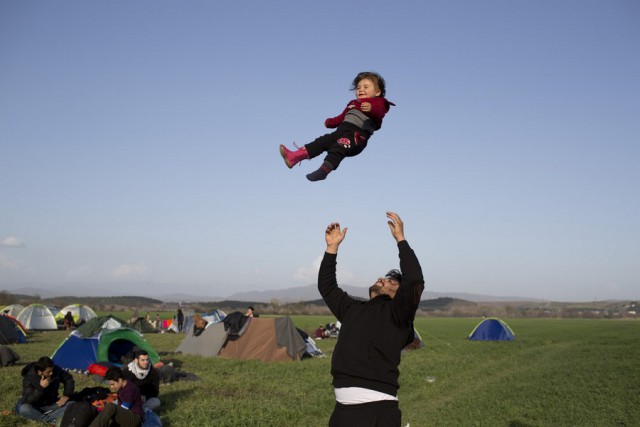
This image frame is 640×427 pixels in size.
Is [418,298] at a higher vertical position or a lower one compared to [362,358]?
higher

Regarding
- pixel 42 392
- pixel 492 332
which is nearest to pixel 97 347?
pixel 42 392

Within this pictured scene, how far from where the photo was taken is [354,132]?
4.17 m

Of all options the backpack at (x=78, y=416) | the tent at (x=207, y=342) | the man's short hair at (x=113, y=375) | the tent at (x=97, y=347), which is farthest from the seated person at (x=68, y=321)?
the backpack at (x=78, y=416)

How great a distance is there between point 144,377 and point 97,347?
7657 millimetres

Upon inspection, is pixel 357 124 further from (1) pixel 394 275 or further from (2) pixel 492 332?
(2) pixel 492 332

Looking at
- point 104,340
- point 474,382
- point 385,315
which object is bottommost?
point 474,382

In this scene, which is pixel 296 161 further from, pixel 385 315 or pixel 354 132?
pixel 385 315

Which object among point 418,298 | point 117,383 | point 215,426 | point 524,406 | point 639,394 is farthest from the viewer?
point 639,394

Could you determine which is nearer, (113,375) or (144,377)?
(113,375)

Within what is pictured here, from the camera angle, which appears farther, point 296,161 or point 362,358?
point 296,161

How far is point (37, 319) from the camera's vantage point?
35.8m

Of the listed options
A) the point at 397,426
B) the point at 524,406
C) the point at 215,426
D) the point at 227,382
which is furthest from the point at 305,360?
the point at 397,426

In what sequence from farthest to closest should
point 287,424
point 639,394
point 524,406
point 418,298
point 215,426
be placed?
point 639,394
point 524,406
point 287,424
point 215,426
point 418,298

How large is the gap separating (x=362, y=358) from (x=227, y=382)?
11.0 metres
